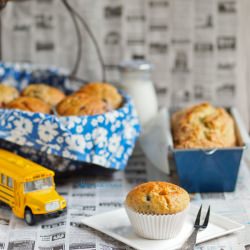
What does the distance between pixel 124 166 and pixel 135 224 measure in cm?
35

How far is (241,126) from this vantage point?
159cm

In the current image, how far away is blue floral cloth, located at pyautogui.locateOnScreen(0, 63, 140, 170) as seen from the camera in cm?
140

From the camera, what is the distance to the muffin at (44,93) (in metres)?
1.63

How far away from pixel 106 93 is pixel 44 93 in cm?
17

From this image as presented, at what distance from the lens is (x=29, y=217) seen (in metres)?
1.28

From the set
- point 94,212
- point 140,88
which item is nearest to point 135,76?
point 140,88

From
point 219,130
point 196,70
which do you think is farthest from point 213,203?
point 196,70

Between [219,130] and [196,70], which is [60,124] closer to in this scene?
[219,130]

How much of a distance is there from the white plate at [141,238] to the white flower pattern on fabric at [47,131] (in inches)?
9.1

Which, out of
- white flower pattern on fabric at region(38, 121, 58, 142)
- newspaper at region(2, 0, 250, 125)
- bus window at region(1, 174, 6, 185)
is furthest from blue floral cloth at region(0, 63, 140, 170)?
newspaper at region(2, 0, 250, 125)

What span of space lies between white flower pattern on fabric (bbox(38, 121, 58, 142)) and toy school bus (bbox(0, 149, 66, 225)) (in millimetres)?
86

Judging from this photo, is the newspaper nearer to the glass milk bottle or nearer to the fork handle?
the glass milk bottle

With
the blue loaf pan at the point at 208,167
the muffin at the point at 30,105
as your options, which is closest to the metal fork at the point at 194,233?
the blue loaf pan at the point at 208,167

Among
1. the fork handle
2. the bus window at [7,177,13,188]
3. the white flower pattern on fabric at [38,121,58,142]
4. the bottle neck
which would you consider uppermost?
the bottle neck
